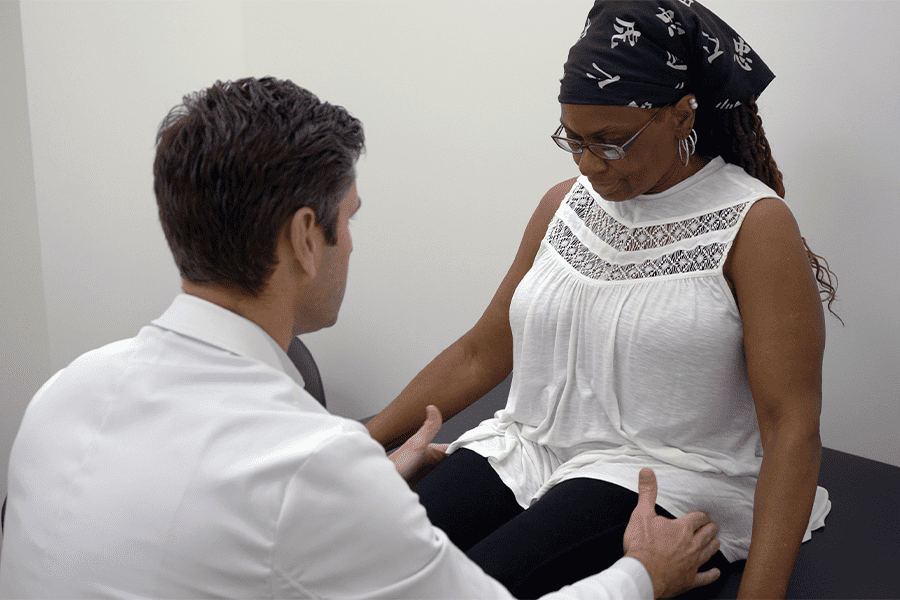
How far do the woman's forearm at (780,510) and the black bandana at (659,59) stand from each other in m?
0.61

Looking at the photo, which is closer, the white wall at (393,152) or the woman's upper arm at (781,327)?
the woman's upper arm at (781,327)

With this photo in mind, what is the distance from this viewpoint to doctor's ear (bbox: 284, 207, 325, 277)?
0.97 meters

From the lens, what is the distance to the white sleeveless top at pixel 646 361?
4.56 ft

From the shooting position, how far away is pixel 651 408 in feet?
4.73

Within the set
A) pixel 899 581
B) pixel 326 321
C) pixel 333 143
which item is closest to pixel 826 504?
pixel 899 581

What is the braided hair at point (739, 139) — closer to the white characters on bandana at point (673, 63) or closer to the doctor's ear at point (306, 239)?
the white characters on bandana at point (673, 63)

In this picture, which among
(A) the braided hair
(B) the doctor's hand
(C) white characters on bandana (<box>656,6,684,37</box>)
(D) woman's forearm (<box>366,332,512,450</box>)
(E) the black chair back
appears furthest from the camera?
(E) the black chair back

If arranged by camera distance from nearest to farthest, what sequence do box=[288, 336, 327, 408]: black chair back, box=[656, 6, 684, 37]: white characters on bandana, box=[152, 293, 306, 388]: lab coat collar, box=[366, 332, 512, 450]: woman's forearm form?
box=[152, 293, 306, 388]: lab coat collar → box=[656, 6, 684, 37]: white characters on bandana → box=[366, 332, 512, 450]: woman's forearm → box=[288, 336, 327, 408]: black chair back

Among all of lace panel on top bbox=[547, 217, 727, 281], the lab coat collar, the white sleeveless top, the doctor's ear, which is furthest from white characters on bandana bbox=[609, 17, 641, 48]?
the lab coat collar

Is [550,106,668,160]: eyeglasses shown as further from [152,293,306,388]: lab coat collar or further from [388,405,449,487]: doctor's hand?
[152,293,306,388]: lab coat collar

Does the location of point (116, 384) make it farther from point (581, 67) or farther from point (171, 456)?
point (581, 67)

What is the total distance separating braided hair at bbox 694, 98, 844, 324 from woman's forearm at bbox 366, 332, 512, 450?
2.10 feet

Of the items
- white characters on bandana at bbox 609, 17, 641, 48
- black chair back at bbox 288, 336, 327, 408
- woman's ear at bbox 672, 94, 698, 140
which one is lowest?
black chair back at bbox 288, 336, 327, 408

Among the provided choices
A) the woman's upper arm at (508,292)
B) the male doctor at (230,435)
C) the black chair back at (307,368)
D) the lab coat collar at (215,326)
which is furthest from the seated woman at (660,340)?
the black chair back at (307,368)
